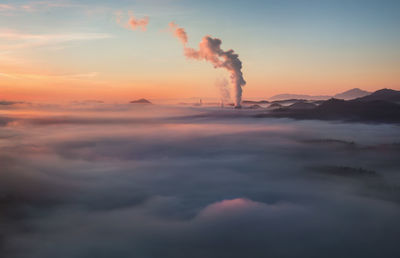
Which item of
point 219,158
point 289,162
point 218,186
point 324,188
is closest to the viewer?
point 324,188

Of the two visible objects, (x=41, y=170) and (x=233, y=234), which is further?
(x=41, y=170)

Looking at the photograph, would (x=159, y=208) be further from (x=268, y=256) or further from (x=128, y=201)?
(x=268, y=256)

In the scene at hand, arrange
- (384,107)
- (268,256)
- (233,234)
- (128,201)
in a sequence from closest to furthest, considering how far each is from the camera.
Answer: (268,256), (233,234), (128,201), (384,107)

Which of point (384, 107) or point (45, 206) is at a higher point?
point (384, 107)

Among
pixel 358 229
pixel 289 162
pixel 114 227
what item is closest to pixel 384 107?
pixel 289 162

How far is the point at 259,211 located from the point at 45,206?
59.1 feet

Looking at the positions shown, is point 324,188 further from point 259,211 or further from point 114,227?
point 114,227

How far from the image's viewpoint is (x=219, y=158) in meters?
50.4

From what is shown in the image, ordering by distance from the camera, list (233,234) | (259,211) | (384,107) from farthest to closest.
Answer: (384,107) < (259,211) < (233,234)

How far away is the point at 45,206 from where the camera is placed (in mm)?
24906

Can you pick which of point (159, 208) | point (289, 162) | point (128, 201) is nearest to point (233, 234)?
point (159, 208)

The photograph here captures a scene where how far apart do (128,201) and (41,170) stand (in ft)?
66.2

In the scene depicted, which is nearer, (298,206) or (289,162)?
(298,206)

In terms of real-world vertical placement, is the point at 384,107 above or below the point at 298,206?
above
